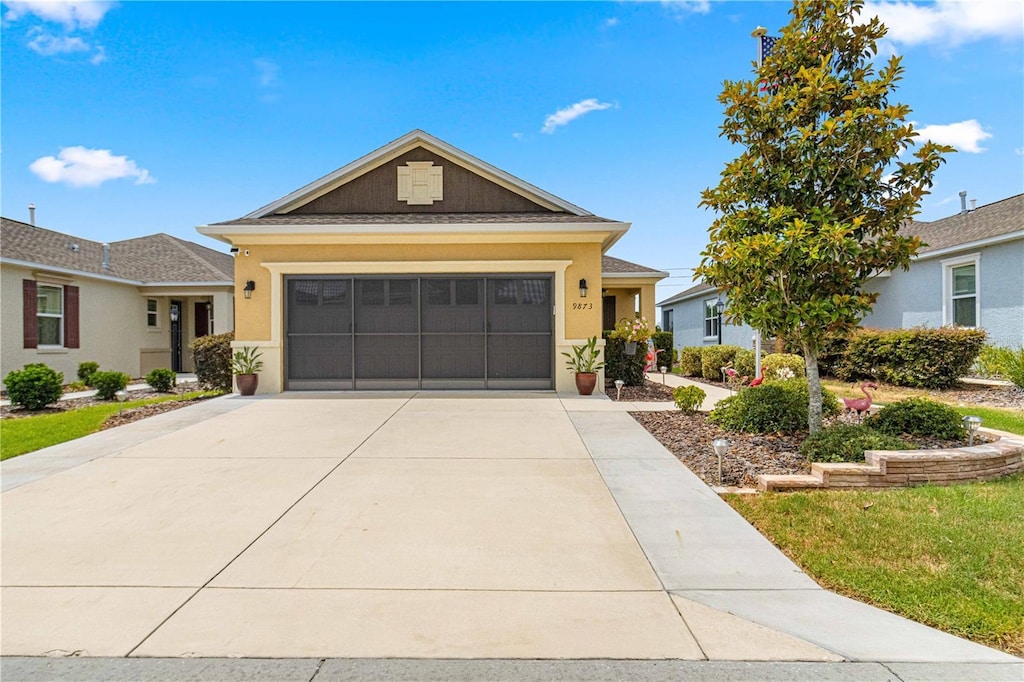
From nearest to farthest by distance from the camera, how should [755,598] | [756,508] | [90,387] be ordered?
[755,598]
[756,508]
[90,387]

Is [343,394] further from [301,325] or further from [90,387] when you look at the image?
[90,387]

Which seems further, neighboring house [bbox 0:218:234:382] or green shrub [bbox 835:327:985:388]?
neighboring house [bbox 0:218:234:382]

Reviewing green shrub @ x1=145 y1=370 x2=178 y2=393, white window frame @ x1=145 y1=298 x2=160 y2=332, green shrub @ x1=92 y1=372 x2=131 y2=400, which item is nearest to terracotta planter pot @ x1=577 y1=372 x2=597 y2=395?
green shrub @ x1=145 y1=370 x2=178 y2=393

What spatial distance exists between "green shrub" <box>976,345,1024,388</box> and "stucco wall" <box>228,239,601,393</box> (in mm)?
8320

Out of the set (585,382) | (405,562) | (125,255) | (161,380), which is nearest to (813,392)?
(585,382)

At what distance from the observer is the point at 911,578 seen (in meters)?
3.54

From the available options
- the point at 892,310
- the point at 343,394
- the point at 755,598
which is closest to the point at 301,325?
the point at 343,394

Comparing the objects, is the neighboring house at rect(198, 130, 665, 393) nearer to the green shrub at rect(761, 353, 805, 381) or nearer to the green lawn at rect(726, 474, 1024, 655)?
the green shrub at rect(761, 353, 805, 381)

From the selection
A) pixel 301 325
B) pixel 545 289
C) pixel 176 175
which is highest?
pixel 176 175

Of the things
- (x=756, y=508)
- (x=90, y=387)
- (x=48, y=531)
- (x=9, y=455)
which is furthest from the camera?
(x=90, y=387)

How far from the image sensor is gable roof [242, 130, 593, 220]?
41.5 ft

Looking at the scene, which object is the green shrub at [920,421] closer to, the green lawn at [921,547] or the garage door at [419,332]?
the green lawn at [921,547]

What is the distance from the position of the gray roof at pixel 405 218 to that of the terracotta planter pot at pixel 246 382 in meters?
3.30

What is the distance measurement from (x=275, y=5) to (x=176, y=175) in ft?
27.8
